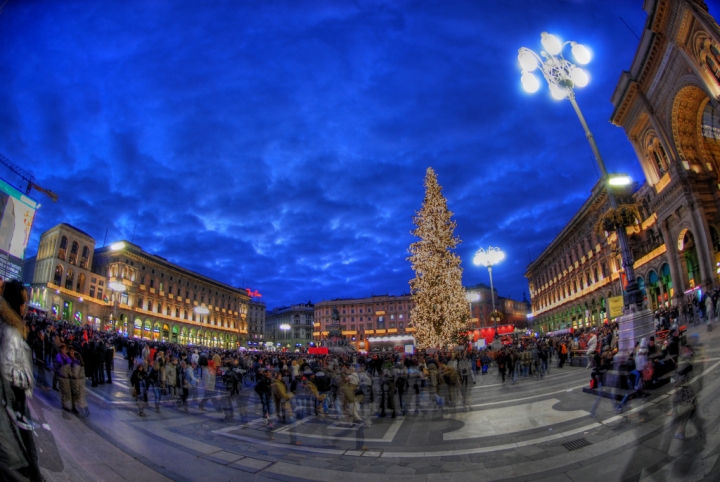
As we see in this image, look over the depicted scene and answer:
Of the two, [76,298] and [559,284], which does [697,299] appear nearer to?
[559,284]

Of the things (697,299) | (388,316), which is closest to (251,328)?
(388,316)

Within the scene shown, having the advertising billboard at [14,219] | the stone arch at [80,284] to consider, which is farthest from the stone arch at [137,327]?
the advertising billboard at [14,219]

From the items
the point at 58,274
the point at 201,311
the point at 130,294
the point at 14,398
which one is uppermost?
the point at 58,274

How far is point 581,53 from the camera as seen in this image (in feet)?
33.6

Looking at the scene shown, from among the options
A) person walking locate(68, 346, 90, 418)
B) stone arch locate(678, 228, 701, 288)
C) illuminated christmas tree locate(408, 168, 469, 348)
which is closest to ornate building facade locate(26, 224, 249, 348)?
illuminated christmas tree locate(408, 168, 469, 348)

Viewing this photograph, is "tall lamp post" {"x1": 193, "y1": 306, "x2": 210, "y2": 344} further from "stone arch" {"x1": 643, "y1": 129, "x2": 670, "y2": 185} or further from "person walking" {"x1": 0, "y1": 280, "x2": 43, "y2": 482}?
"person walking" {"x1": 0, "y1": 280, "x2": 43, "y2": 482}

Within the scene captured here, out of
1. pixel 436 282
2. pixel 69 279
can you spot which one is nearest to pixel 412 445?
pixel 436 282

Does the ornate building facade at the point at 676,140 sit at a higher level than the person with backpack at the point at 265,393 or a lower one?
higher

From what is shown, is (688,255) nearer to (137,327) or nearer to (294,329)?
(137,327)

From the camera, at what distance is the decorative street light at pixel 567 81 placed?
10539mm

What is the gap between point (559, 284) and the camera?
63.6 metres

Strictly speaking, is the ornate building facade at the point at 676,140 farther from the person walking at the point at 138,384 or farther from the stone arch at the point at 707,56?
the person walking at the point at 138,384

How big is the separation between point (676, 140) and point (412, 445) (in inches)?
1297

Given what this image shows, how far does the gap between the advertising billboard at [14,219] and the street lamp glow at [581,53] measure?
17.4 m
